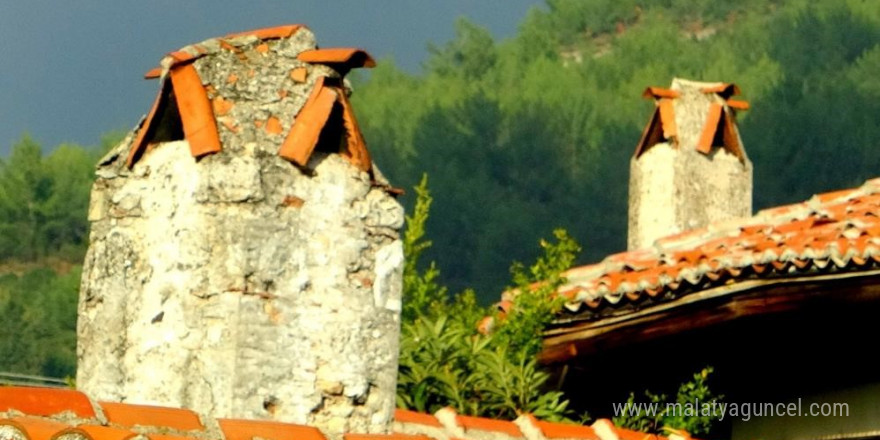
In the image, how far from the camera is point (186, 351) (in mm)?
6102

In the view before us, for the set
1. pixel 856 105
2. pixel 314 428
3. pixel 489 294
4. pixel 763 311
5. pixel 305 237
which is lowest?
pixel 314 428

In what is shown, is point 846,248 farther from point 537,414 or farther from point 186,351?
point 186,351

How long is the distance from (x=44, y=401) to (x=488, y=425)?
2554 mm

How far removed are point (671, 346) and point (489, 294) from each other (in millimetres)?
15352

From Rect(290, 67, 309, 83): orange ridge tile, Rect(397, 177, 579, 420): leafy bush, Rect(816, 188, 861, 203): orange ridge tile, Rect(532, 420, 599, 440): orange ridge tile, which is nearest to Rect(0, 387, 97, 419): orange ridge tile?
Rect(290, 67, 309, 83): orange ridge tile

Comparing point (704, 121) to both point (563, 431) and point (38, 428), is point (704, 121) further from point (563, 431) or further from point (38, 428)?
point (38, 428)

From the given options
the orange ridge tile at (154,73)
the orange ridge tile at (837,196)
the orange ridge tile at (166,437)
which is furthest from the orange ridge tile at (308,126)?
the orange ridge tile at (837,196)

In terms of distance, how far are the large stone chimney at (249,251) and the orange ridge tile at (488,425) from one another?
3.13ft

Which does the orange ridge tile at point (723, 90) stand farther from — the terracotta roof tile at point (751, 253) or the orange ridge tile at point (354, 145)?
the orange ridge tile at point (354, 145)

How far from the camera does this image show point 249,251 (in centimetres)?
608

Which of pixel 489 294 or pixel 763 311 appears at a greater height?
pixel 489 294

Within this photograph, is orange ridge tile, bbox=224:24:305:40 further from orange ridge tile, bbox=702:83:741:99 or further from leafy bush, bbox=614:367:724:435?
orange ridge tile, bbox=702:83:741:99

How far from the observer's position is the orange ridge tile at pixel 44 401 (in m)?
4.85

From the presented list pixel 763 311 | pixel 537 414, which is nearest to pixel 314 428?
pixel 537 414
